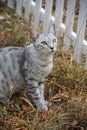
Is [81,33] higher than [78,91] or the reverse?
higher

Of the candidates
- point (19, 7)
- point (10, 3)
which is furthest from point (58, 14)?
point (10, 3)

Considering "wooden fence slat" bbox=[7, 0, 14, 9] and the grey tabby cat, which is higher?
"wooden fence slat" bbox=[7, 0, 14, 9]

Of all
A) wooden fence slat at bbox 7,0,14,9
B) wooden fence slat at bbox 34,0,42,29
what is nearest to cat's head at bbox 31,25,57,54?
wooden fence slat at bbox 34,0,42,29

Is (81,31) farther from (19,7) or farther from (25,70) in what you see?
(19,7)

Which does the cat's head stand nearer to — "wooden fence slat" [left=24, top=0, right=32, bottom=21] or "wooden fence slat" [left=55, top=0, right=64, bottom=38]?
"wooden fence slat" [left=55, top=0, right=64, bottom=38]

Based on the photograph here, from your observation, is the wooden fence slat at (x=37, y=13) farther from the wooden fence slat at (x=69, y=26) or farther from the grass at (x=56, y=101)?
the wooden fence slat at (x=69, y=26)

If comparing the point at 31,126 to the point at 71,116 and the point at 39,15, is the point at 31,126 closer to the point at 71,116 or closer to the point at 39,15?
the point at 71,116

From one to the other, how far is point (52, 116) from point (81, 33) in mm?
1199

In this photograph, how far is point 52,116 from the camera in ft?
12.8

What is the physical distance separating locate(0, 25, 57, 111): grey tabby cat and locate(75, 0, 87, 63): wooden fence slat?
0.78 metres

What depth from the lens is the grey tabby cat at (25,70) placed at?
403 cm

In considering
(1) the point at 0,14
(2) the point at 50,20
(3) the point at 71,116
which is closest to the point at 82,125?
(3) the point at 71,116

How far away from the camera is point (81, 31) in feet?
15.6

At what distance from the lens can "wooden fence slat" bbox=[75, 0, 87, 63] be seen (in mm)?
4660
